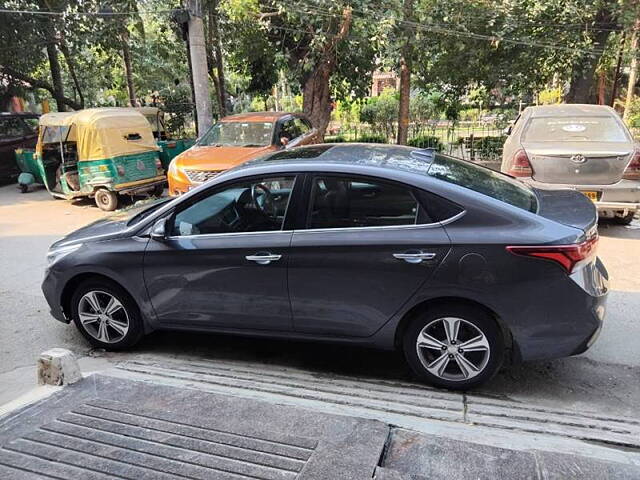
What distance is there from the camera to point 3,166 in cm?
1391

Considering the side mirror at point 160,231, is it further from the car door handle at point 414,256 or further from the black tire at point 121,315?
the car door handle at point 414,256

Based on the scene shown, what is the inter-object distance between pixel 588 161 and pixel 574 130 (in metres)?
1.04

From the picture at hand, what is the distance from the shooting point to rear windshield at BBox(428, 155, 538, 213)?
3.49 m

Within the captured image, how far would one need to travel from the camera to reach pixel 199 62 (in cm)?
1073

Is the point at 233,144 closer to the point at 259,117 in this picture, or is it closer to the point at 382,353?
the point at 259,117

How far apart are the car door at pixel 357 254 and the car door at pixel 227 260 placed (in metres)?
0.17

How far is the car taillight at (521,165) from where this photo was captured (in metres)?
6.84

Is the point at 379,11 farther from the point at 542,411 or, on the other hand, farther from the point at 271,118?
the point at 542,411

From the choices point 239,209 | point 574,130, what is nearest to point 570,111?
point 574,130

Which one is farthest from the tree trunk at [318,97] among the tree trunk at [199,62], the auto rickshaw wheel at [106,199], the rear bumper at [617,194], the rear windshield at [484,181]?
the rear windshield at [484,181]

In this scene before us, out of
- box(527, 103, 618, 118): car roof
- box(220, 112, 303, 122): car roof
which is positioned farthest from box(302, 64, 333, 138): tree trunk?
box(527, 103, 618, 118): car roof

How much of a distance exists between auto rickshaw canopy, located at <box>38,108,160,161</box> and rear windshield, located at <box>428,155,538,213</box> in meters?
8.11

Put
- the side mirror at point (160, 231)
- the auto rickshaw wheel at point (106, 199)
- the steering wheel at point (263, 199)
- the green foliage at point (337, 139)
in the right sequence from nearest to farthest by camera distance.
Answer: the steering wheel at point (263, 199)
the side mirror at point (160, 231)
the auto rickshaw wheel at point (106, 199)
the green foliage at point (337, 139)

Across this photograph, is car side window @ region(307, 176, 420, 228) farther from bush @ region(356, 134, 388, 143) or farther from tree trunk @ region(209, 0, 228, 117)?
tree trunk @ region(209, 0, 228, 117)
